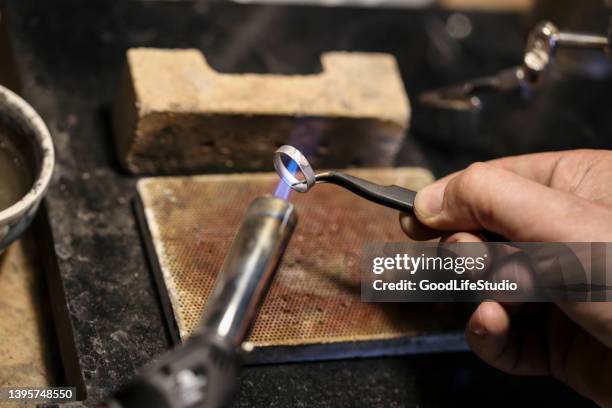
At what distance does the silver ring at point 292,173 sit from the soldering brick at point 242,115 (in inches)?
12.5

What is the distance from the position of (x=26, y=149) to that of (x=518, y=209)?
663 mm

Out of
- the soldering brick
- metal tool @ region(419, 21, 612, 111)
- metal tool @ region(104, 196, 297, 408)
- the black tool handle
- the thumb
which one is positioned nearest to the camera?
metal tool @ region(104, 196, 297, 408)

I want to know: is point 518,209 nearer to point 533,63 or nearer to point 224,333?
point 224,333

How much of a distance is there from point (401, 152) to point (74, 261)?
25.7 inches

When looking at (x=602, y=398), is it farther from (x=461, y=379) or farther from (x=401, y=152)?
(x=401, y=152)

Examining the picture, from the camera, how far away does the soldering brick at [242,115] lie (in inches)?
45.8

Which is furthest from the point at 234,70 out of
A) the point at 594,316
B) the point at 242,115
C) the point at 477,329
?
the point at 594,316

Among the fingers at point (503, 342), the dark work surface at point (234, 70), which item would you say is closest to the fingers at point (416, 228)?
the fingers at point (503, 342)

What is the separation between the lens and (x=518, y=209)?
2.75 ft

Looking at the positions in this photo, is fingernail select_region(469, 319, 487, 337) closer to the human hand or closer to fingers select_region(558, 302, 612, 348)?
the human hand

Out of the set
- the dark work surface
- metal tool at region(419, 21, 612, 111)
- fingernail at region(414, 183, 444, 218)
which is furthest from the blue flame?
metal tool at region(419, 21, 612, 111)

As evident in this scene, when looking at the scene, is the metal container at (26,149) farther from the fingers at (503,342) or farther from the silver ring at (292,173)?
the fingers at (503,342)

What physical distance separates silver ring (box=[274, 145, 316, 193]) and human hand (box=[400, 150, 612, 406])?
153 millimetres

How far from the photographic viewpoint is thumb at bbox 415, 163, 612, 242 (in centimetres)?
82
